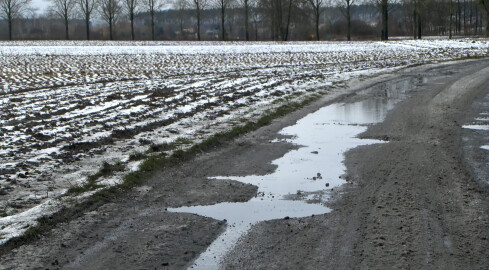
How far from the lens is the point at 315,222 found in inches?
253

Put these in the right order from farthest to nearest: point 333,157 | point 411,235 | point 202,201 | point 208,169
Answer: point 333,157 < point 208,169 < point 202,201 < point 411,235

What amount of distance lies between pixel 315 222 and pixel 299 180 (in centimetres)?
192

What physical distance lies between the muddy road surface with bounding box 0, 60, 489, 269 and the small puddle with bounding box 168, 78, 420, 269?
12cm

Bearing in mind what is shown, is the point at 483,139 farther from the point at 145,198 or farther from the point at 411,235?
the point at 145,198

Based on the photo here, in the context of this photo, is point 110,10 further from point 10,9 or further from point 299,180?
point 299,180

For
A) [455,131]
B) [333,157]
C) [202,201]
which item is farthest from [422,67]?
[202,201]

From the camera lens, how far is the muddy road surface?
212 inches

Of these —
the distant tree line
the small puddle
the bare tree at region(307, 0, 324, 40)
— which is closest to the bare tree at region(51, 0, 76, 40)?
the distant tree line

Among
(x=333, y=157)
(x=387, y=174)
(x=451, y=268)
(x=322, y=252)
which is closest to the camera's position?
(x=451, y=268)

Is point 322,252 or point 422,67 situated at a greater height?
point 422,67

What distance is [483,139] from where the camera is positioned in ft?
35.0

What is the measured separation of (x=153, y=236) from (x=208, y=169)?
3.04 meters

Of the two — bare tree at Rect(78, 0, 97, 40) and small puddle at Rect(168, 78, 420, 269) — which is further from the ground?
bare tree at Rect(78, 0, 97, 40)

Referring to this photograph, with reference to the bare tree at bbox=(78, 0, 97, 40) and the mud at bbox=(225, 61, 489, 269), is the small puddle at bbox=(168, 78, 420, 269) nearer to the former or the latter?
the mud at bbox=(225, 61, 489, 269)
